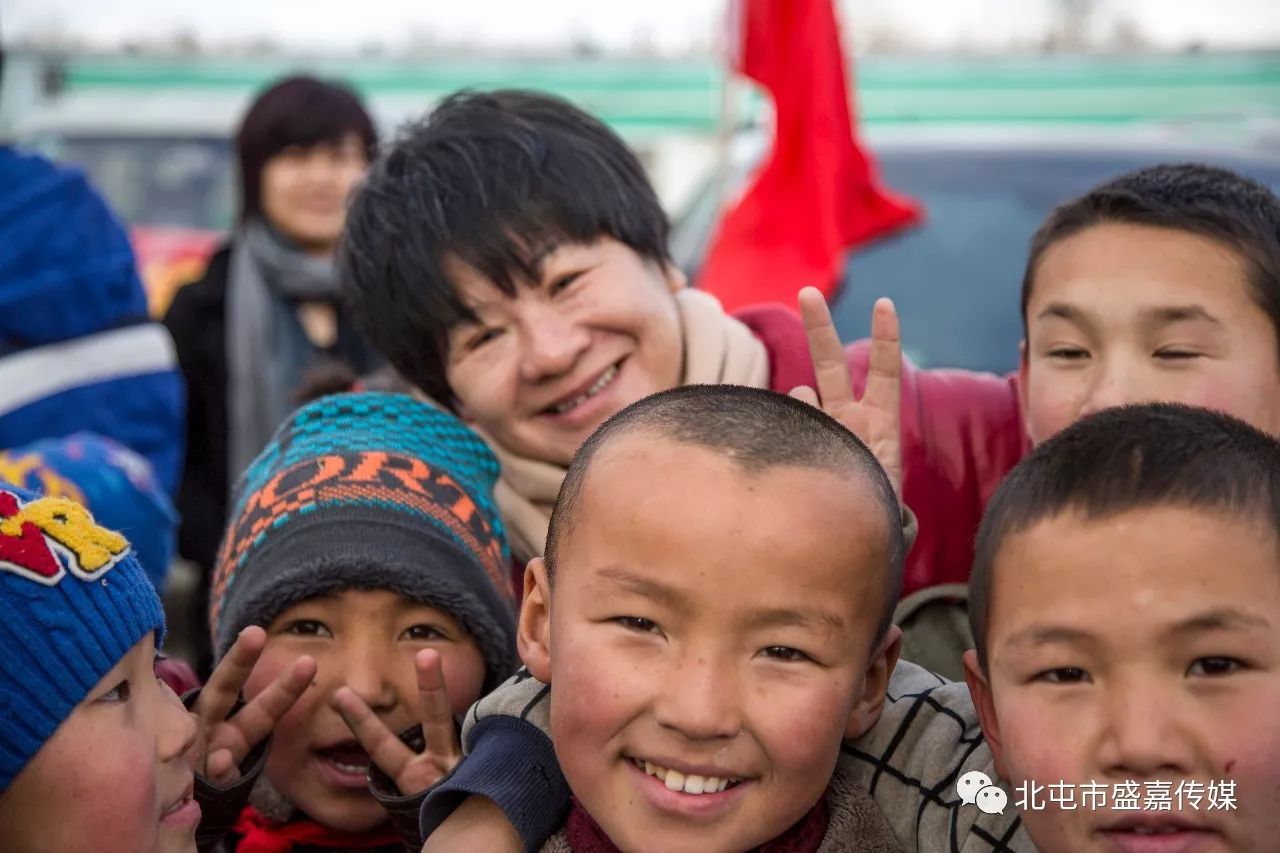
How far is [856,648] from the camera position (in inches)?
66.7

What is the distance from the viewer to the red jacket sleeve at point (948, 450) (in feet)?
7.78

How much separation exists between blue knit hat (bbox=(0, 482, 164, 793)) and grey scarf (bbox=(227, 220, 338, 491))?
2.75 m

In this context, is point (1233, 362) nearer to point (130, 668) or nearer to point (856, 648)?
point (856, 648)

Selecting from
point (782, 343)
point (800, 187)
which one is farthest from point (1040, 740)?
point (800, 187)

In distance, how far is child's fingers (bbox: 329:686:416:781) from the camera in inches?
80.7

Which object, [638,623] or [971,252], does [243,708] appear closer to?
[638,623]

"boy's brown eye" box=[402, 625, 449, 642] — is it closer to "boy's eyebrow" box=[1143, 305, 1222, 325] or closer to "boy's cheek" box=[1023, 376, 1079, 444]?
"boy's cheek" box=[1023, 376, 1079, 444]

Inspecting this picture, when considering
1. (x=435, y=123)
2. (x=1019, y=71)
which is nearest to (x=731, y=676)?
(x=435, y=123)

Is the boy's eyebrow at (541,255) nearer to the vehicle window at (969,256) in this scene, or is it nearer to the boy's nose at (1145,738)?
the boy's nose at (1145,738)

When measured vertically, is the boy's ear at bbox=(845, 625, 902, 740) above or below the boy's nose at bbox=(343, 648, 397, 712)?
above

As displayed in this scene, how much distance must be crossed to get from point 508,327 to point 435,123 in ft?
1.53

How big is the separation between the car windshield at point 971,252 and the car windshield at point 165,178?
449 centimetres

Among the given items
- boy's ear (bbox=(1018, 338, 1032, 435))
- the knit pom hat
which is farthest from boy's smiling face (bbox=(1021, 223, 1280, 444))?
the knit pom hat

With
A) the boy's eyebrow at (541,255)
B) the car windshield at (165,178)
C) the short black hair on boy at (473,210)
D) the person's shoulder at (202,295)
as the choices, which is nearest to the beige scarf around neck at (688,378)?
the short black hair on boy at (473,210)
